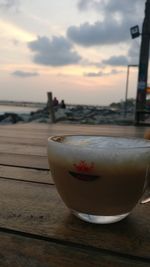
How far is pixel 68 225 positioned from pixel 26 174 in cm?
32

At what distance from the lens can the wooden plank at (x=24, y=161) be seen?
0.82 meters

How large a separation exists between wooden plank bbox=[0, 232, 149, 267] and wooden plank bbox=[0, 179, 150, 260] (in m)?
0.01

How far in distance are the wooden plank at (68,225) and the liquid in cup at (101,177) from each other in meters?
0.02

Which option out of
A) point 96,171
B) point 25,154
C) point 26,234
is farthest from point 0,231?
point 25,154

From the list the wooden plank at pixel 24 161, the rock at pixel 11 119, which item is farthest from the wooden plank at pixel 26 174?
the rock at pixel 11 119

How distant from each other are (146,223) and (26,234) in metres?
0.16

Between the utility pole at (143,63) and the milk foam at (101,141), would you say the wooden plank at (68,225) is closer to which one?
the milk foam at (101,141)

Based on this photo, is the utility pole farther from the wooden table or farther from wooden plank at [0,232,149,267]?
wooden plank at [0,232,149,267]

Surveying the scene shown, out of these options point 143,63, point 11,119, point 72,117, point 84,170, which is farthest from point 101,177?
point 11,119

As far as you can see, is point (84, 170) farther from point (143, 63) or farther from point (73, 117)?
point (73, 117)

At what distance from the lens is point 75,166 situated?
1.21 ft

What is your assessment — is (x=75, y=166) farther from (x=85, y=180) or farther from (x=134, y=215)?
(x=134, y=215)

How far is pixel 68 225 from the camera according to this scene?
1.29 ft

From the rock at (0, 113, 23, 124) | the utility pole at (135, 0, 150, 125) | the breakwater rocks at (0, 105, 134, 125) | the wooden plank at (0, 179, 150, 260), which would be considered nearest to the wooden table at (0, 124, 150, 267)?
the wooden plank at (0, 179, 150, 260)
